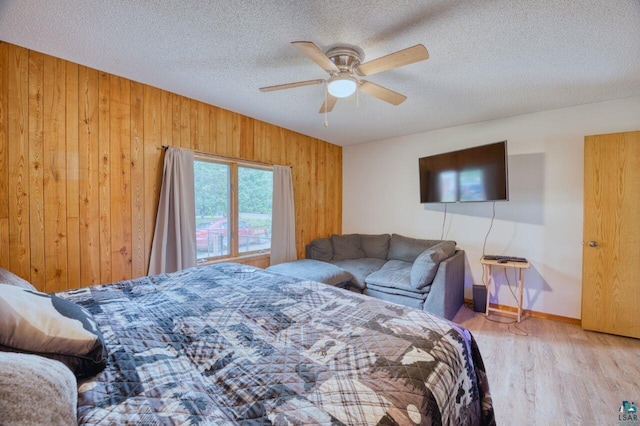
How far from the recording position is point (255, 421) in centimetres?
75

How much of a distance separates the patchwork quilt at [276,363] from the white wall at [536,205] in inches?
104

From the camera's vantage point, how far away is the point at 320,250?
4254 millimetres

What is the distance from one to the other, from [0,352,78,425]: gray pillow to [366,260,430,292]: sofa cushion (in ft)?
9.61

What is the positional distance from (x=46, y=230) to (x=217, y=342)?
2011mm

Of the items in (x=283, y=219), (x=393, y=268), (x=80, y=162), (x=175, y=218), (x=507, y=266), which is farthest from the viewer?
(x=283, y=219)

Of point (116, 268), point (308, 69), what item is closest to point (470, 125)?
point (308, 69)

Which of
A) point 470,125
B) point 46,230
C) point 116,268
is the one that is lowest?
point 116,268

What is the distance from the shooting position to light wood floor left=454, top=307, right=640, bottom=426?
5.72ft

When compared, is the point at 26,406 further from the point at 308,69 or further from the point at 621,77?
the point at 621,77

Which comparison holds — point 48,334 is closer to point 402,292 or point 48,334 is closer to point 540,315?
point 402,292

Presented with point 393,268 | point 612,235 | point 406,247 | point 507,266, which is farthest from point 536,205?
point 393,268

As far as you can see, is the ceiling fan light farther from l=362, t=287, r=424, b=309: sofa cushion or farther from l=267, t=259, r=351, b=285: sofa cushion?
l=362, t=287, r=424, b=309: sofa cushion

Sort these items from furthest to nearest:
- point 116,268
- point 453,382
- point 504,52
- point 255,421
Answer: point 116,268 → point 504,52 → point 453,382 → point 255,421

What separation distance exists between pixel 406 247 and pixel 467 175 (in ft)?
4.34
